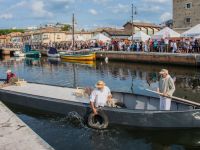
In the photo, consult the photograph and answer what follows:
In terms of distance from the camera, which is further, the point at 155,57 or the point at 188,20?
the point at 188,20

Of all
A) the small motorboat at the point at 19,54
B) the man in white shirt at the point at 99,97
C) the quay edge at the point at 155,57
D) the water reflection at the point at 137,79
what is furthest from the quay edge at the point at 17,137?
the small motorboat at the point at 19,54

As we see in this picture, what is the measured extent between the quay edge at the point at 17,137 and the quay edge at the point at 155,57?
89.3 feet

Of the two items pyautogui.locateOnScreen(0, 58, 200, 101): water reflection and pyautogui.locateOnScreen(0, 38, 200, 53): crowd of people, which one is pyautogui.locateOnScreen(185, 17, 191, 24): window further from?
pyautogui.locateOnScreen(0, 58, 200, 101): water reflection

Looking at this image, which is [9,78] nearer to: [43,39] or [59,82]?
[59,82]

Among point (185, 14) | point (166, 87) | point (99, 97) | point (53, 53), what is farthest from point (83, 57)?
point (166, 87)

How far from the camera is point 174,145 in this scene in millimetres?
12898

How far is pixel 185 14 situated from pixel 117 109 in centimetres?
4688

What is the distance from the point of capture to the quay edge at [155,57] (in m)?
36.8

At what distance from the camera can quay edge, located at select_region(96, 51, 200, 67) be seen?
36844mm

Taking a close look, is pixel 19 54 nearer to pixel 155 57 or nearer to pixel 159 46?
pixel 159 46

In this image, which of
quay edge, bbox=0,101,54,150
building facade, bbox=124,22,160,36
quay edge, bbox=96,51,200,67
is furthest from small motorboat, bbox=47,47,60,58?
quay edge, bbox=0,101,54,150

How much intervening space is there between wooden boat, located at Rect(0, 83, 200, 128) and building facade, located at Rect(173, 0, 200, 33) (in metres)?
40.6

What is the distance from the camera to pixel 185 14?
58.2 meters

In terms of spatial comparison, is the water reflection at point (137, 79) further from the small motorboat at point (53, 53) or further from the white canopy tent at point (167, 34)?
the small motorboat at point (53, 53)
